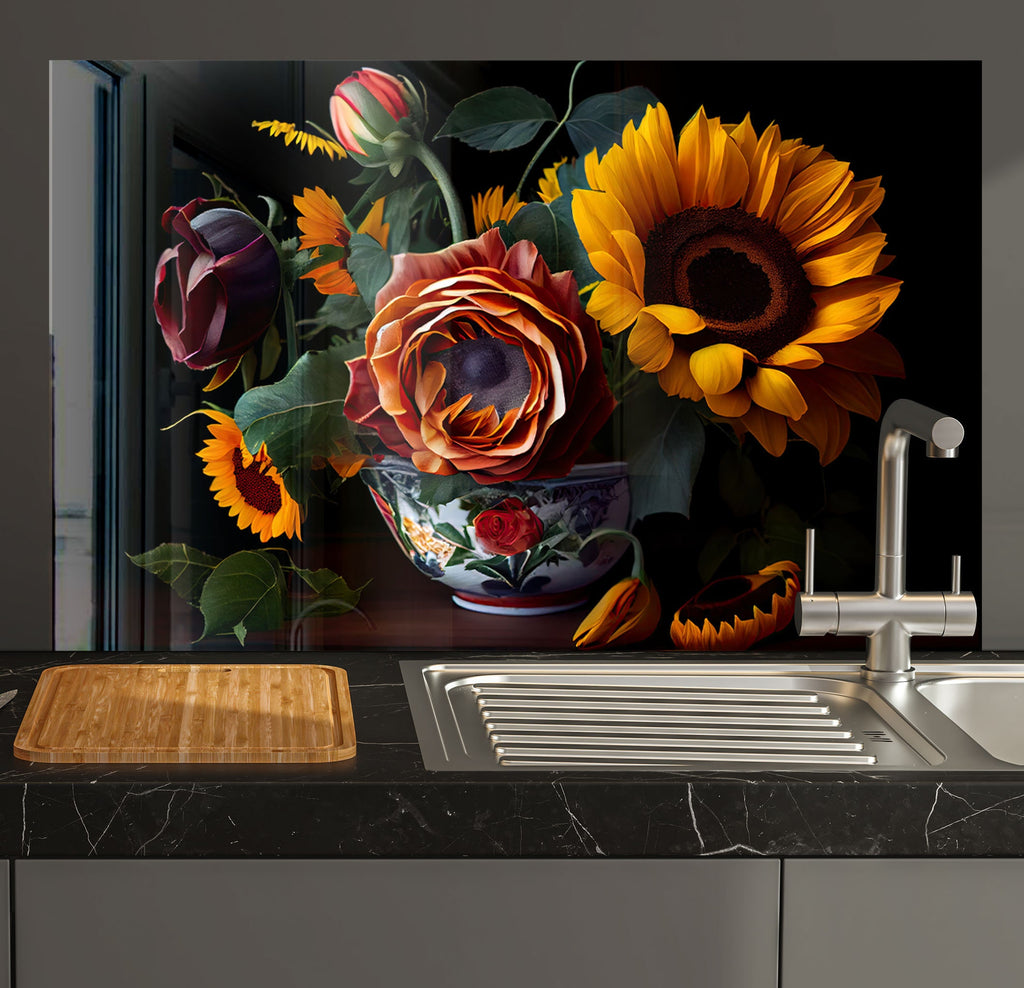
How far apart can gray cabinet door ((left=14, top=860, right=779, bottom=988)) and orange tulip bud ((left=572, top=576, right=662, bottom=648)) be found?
0.53m

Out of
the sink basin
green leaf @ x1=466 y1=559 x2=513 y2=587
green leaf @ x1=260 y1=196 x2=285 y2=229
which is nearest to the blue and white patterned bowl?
green leaf @ x1=466 y1=559 x2=513 y2=587

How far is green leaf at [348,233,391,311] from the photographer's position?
1.56 metres

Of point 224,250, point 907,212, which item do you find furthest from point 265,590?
point 907,212

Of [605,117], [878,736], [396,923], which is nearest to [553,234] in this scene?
[605,117]

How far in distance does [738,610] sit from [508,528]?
1.05 feet

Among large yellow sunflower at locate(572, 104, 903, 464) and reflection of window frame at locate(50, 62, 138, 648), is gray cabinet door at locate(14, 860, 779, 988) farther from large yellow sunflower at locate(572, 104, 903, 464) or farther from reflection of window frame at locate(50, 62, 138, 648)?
large yellow sunflower at locate(572, 104, 903, 464)

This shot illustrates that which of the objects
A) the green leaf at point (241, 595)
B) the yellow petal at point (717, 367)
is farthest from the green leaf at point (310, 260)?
the yellow petal at point (717, 367)

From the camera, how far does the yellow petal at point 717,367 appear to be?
5.16 ft

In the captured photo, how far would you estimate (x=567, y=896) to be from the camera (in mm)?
1116

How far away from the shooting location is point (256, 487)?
159 cm

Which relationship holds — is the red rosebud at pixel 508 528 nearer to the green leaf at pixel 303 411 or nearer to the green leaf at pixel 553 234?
the green leaf at pixel 303 411

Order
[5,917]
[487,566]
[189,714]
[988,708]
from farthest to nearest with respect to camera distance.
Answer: [487,566] → [988,708] → [189,714] → [5,917]

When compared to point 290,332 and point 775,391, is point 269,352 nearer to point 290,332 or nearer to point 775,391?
point 290,332

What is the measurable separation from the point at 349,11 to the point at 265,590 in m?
0.74
